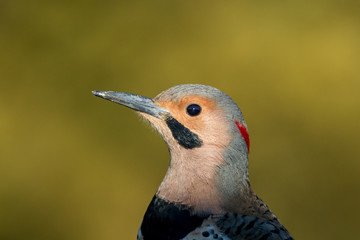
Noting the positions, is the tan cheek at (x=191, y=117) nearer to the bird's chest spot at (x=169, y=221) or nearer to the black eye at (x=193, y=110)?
the black eye at (x=193, y=110)

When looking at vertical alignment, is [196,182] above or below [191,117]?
below

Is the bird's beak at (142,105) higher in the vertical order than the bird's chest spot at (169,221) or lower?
higher

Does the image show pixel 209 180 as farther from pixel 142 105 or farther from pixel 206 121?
pixel 142 105

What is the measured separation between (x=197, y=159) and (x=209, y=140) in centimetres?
7

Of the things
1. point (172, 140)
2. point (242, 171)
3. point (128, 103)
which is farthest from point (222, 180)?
point (128, 103)

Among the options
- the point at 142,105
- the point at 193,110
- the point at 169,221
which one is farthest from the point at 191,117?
the point at 169,221

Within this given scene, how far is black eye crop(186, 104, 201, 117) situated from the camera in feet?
5.37

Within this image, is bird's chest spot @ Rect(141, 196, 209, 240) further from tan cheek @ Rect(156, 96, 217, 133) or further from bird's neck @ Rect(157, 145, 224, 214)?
tan cheek @ Rect(156, 96, 217, 133)

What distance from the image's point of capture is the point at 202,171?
5.32ft

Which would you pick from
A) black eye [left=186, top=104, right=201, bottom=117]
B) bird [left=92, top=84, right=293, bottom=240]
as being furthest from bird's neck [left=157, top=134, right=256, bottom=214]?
black eye [left=186, top=104, right=201, bottom=117]

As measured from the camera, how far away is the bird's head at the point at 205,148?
1.61 m

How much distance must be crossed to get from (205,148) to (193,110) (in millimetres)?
124

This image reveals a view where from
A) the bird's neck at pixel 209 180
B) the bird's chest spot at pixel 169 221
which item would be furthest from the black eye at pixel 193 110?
the bird's chest spot at pixel 169 221

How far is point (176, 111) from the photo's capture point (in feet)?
5.44
